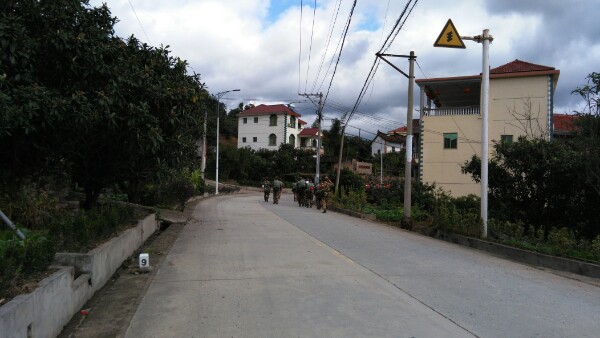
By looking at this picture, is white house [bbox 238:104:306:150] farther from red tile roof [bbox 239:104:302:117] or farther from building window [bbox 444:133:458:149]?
building window [bbox 444:133:458:149]

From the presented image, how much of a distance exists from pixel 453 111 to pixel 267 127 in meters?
45.3

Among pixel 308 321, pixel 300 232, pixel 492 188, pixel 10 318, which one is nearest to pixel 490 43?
pixel 492 188

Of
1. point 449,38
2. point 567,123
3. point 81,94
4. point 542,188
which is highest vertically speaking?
point 449,38

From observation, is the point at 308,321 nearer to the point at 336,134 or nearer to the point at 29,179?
the point at 29,179

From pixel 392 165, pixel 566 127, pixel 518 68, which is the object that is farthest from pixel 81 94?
pixel 392 165

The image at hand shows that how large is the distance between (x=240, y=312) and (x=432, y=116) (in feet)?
106

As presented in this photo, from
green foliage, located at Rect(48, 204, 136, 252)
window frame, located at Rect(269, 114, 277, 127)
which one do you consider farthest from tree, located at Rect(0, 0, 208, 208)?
window frame, located at Rect(269, 114, 277, 127)

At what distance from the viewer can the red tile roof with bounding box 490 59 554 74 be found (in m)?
33.1

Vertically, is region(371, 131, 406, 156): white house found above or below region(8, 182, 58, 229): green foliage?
above

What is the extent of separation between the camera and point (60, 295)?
512cm

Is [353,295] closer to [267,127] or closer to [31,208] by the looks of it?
[31,208]

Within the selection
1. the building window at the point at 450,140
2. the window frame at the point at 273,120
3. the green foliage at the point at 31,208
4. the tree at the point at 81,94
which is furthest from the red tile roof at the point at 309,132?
the green foliage at the point at 31,208

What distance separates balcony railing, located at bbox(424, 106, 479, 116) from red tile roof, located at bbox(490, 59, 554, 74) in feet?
9.78

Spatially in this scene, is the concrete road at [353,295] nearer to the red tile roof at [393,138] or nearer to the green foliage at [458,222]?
the green foliage at [458,222]
